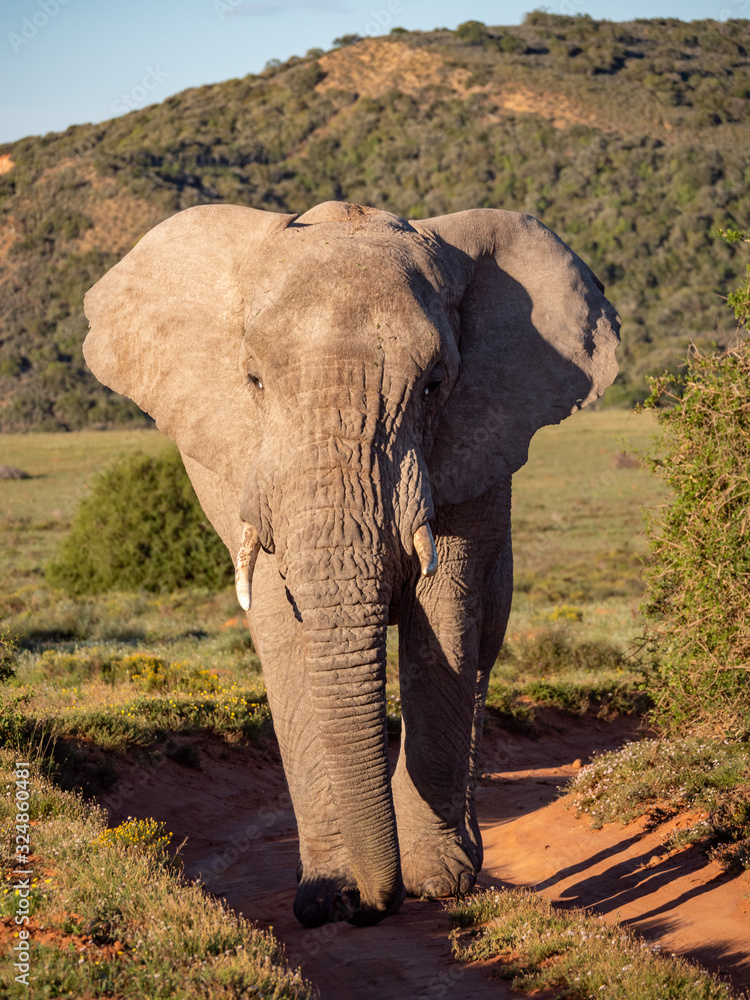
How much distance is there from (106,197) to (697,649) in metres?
78.3

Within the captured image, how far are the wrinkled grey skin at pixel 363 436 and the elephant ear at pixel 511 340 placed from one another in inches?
0.5

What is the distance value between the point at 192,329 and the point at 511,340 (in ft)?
5.65

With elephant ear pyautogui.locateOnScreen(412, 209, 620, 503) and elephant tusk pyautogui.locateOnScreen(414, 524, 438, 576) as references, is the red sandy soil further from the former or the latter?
elephant ear pyautogui.locateOnScreen(412, 209, 620, 503)

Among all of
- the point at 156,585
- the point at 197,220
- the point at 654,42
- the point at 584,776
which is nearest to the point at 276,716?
the point at 197,220

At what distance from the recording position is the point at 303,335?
4734 mm

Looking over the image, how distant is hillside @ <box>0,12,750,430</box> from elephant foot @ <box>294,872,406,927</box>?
1977 inches

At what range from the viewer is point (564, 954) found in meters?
5.00

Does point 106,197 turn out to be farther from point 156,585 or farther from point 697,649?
point 697,649

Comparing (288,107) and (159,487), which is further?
Result: (288,107)

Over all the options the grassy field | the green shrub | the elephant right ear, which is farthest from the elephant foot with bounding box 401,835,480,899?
the green shrub

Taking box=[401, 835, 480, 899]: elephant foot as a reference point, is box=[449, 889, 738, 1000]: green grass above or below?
above

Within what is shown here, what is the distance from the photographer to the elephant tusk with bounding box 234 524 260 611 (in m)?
4.95

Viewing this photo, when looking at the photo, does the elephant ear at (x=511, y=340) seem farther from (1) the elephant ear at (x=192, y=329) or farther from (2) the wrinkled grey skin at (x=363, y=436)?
(1) the elephant ear at (x=192, y=329)

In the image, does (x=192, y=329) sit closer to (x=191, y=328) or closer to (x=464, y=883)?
(x=191, y=328)
